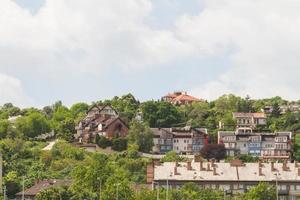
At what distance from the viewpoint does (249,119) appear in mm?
159000

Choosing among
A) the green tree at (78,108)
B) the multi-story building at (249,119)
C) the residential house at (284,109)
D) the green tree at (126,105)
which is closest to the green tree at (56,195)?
the green tree at (126,105)

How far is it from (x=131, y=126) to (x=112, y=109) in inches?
1001

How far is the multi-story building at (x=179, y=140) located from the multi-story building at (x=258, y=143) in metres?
3.63

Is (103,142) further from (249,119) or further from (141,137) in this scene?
(249,119)

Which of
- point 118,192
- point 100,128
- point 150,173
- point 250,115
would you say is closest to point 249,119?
point 250,115

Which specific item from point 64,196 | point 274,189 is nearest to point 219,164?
point 274,189

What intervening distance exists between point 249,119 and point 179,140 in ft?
66.0

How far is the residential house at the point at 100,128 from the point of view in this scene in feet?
454

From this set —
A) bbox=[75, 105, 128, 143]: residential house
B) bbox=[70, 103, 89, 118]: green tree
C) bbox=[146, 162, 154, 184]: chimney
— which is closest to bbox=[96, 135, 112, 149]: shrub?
bbox=[75, 105, 128, 143]: residential house

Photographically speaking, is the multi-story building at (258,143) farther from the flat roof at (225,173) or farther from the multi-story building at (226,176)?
the multi-story building at (226,176)

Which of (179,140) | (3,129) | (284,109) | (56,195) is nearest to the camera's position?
(56,195)

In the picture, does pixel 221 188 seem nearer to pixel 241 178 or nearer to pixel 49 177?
pixel 241 178

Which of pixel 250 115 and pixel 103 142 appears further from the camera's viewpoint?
pixel 250 115

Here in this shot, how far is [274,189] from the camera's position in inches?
3669
